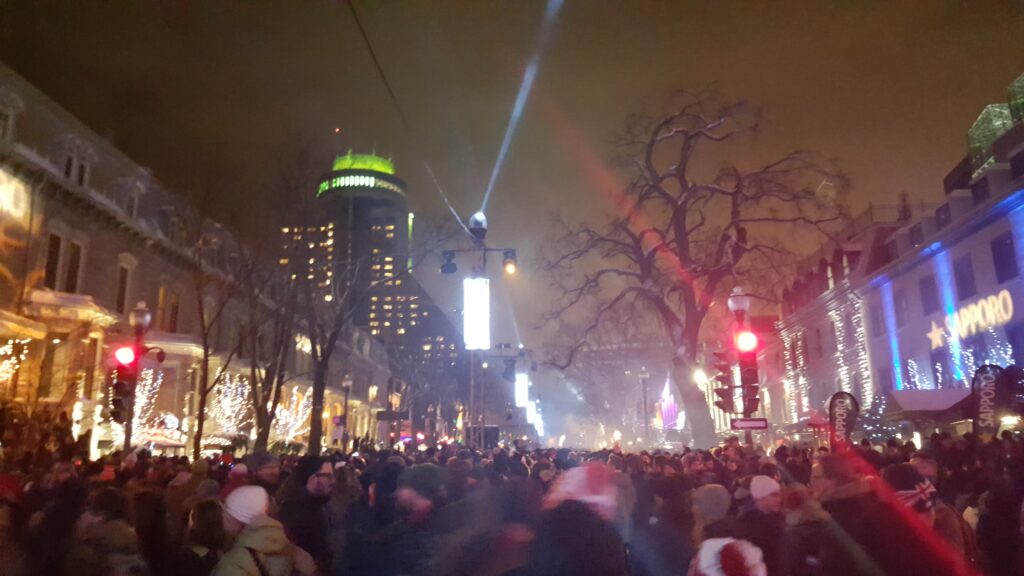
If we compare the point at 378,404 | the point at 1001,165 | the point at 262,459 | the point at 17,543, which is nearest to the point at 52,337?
the point at 262,459

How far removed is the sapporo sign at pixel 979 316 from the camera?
2516 centimetres

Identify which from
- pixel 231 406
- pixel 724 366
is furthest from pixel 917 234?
pixel 231 406

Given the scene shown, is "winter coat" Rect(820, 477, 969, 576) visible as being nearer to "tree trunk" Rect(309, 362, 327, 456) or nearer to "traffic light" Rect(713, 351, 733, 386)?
"traffic light" Rect(713, 351, 733, 386)

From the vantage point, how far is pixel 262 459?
938cm

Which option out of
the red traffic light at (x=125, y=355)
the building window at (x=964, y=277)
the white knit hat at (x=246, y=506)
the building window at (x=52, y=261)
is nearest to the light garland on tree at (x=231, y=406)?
the building window at (x=52, y=261)

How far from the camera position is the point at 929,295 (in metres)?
31.2

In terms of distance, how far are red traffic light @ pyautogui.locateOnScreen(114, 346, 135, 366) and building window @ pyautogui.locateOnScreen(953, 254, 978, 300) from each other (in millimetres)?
27243

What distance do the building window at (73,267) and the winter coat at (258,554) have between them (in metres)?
28.7

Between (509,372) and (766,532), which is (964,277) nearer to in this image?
(509,372)

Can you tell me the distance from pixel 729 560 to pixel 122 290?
112ft

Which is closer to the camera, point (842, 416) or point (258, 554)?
point (258, 554)

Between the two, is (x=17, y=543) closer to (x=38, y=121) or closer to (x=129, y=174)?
(x=38, y=121)

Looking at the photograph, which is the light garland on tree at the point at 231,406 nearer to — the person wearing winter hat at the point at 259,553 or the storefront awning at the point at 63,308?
the storefront awning at the point at 63,308

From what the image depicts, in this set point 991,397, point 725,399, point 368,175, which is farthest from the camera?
point 368,175
